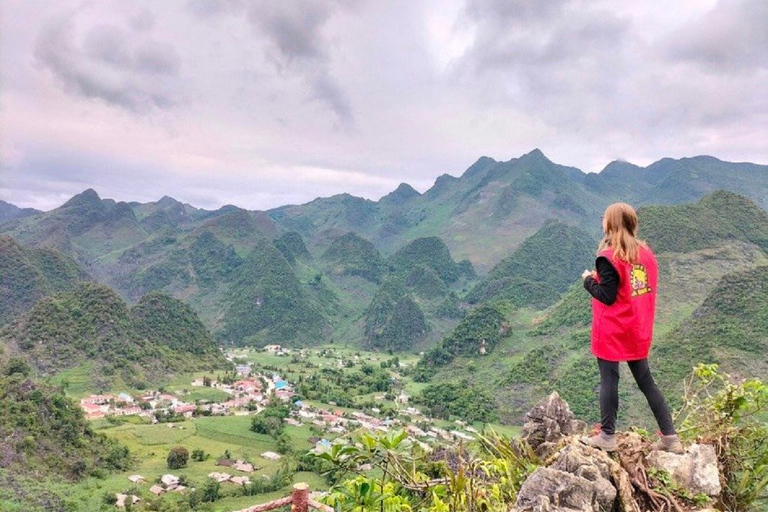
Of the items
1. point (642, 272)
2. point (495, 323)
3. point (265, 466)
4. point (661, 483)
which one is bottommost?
point (265, 466)

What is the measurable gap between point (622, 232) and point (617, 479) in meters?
1.20

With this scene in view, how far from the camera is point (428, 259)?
93.3 metres

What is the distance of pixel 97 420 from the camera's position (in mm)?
29156

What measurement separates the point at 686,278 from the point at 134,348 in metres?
45.9

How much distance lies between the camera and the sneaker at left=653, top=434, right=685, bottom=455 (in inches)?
86.9

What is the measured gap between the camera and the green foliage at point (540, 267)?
6475 cm

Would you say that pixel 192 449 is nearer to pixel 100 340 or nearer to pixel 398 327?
pixel 100 340

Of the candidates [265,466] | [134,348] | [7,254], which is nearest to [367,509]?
[265,466]

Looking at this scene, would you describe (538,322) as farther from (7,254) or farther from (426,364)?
(7,254)

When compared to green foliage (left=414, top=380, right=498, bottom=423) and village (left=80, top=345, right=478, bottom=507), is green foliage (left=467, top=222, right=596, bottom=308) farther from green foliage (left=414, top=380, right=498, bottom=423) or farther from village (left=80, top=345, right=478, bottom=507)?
village (left=80, top=345, right=478, bottom=507)

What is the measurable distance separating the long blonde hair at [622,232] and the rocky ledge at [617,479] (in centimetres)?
96

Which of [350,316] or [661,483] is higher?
[661,483]

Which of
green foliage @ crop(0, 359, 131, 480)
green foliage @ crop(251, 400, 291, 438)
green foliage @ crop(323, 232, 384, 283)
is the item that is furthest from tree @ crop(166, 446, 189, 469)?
green foliage @ crop(323, 232, 384, 283)

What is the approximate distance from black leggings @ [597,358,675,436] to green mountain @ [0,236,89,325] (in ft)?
230
